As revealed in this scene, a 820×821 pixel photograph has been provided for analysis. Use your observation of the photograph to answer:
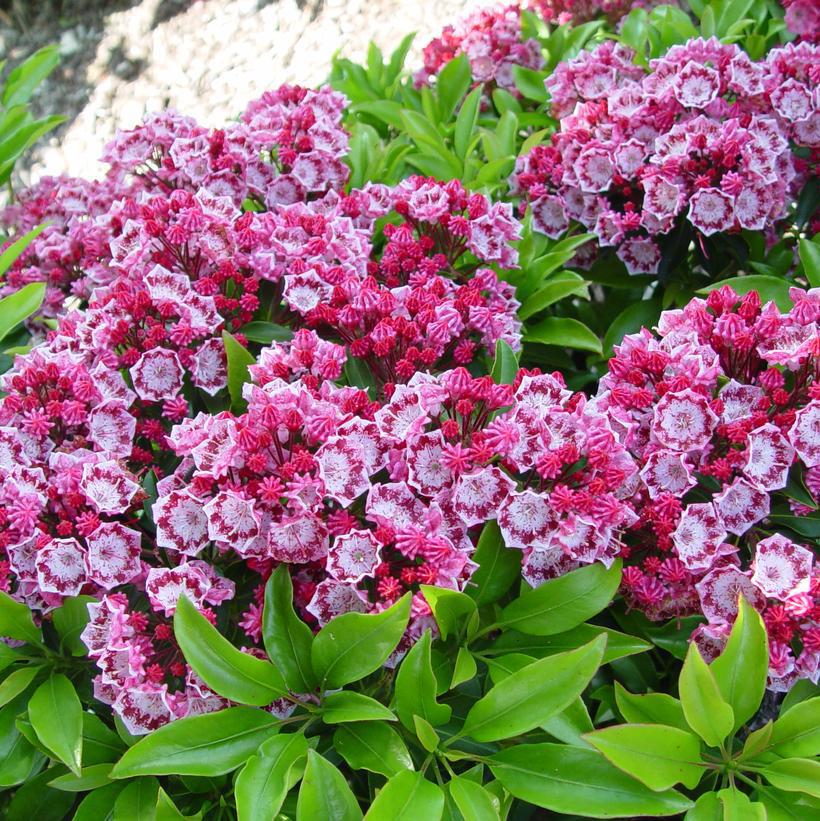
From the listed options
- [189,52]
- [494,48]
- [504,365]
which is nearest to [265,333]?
[504,365]

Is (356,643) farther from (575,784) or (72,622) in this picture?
(72,622)

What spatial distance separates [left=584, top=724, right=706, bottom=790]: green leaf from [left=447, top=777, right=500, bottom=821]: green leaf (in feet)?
0.55

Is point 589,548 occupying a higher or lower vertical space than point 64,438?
lower

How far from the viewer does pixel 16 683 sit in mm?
1505

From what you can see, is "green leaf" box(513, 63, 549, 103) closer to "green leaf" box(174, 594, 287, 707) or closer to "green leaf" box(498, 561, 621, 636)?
"green leaf" box(498, 561, 621, 636)

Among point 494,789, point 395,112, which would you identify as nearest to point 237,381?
point 494,789

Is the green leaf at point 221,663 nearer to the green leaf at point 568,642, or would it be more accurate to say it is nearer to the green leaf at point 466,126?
the green leaf at point 568,642

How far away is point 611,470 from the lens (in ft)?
4.60

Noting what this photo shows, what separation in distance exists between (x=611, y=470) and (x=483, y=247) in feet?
2.43

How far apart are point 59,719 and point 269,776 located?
16.2 inches

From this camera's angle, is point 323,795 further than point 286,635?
No

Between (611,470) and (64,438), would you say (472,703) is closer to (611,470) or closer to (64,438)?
(611,470)

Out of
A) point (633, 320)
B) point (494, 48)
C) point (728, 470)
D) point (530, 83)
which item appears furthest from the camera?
point (494, 48)

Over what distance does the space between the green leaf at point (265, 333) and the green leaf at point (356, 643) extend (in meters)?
0.71
